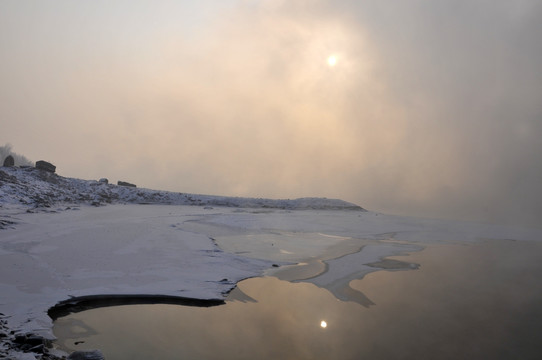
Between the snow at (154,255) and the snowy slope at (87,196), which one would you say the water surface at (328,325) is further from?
the snowy slope at (87,196)

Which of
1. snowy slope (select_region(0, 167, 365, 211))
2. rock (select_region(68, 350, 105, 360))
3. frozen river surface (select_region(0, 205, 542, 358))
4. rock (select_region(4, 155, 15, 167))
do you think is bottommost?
rock (select_region(68, 350, 105, 360))

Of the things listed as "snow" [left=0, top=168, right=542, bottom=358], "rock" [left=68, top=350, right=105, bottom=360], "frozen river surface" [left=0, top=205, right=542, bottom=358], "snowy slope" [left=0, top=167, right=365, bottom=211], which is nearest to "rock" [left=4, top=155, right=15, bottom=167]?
"snowy slope" [left=0, top=167, right=365, bottom=211]

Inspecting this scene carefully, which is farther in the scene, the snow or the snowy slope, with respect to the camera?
the snowy slope

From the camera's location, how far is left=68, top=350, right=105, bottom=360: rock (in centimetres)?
394

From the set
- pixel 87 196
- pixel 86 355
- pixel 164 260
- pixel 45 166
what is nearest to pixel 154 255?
pixel 164 260

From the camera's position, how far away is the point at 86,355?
156 inches

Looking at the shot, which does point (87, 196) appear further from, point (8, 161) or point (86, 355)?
point (86, 355)

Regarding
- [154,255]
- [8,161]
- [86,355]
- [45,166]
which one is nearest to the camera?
[86,355]

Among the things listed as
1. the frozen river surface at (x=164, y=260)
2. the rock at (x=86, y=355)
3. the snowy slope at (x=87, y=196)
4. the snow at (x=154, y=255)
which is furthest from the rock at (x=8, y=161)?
the rock at (x=86, y=355)

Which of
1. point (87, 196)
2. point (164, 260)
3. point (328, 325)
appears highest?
point (87, 196)

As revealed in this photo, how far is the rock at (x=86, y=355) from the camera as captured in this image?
12.9 feet

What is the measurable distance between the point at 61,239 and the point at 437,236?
1513 centimetres

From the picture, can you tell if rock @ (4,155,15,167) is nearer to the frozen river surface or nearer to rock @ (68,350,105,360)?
the frozen river surface

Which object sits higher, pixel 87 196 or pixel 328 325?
pixel 87 196
